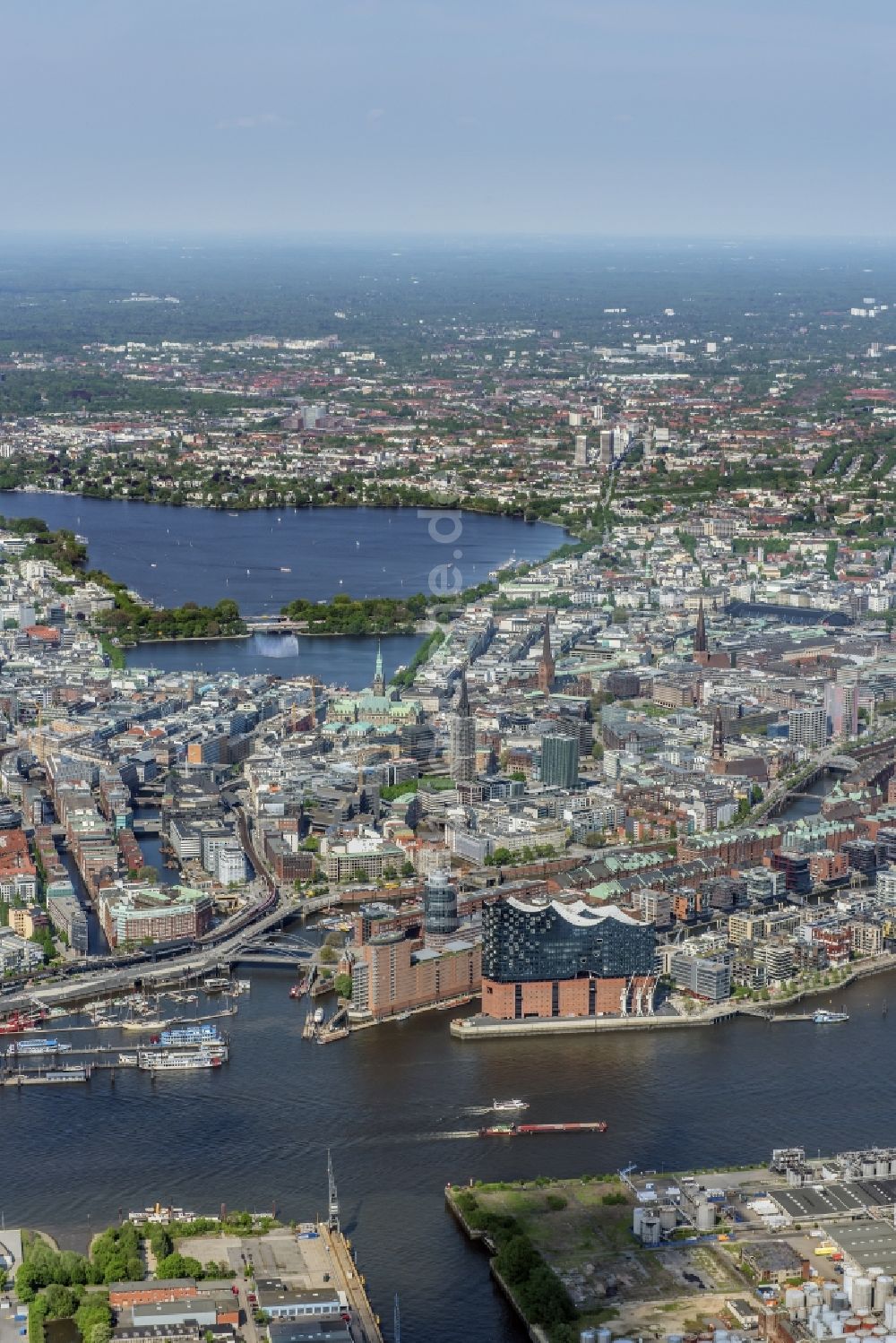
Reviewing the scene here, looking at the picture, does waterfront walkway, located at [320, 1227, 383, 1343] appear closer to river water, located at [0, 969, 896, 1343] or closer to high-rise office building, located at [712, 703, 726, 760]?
river water, located at [0, 969, 896, 1343]

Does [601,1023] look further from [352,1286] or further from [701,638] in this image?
[701,638]

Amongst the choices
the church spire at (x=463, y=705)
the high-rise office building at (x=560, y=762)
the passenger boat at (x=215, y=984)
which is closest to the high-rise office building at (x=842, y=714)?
the high-rise office building at (x=560, y=762)

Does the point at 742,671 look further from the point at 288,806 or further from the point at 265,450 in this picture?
the point at 265,450

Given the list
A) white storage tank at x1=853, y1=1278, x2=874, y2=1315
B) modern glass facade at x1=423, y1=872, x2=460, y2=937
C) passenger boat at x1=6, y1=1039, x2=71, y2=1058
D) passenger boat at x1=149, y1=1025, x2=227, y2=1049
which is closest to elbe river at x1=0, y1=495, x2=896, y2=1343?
passenger boat at x1=149, y1=1025, x2=227, y2=1049

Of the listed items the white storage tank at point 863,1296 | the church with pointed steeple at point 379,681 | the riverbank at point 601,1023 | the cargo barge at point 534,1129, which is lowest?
the riverbank at point 601,1023

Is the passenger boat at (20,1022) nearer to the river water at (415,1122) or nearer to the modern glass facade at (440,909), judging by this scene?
the river water at (415,1122)

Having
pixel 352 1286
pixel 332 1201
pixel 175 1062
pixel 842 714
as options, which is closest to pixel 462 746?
pixel 842 714
